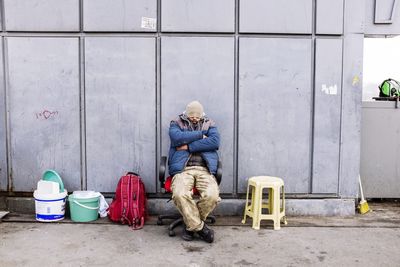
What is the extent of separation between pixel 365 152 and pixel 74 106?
13.5 ft

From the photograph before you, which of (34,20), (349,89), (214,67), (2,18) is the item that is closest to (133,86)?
(214,67)

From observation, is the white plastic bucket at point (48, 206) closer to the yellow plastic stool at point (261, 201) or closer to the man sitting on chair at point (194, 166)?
the man sitting on chair at point (194, 166)

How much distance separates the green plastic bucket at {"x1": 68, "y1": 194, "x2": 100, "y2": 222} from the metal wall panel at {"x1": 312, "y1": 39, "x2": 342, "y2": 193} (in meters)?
2.88

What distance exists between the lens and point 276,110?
230 inches

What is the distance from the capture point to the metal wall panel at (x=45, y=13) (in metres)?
5.75

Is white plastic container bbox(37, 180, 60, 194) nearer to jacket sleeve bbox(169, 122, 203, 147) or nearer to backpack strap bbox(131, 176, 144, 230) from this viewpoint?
backpack strap bbox(131, 176, 144, 230)

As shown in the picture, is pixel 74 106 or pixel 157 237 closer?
pixel 157 237

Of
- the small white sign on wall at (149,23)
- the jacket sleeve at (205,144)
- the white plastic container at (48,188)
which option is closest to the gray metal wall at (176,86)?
the small white sign on wall at (149,23)

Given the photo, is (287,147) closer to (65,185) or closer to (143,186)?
(143,186)

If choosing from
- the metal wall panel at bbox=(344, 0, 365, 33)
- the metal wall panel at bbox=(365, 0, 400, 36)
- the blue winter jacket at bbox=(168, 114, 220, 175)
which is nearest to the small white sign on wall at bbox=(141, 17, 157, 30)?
the blue winter jacket at bbox=(168, 114, 220, 175)

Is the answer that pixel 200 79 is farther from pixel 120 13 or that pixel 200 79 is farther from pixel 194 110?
pixel 120 13

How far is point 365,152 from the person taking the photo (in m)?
6.44

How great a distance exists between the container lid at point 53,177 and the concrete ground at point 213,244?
51 centimetres

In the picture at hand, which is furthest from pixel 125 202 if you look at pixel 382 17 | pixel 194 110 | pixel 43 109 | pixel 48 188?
pixel 382 17
